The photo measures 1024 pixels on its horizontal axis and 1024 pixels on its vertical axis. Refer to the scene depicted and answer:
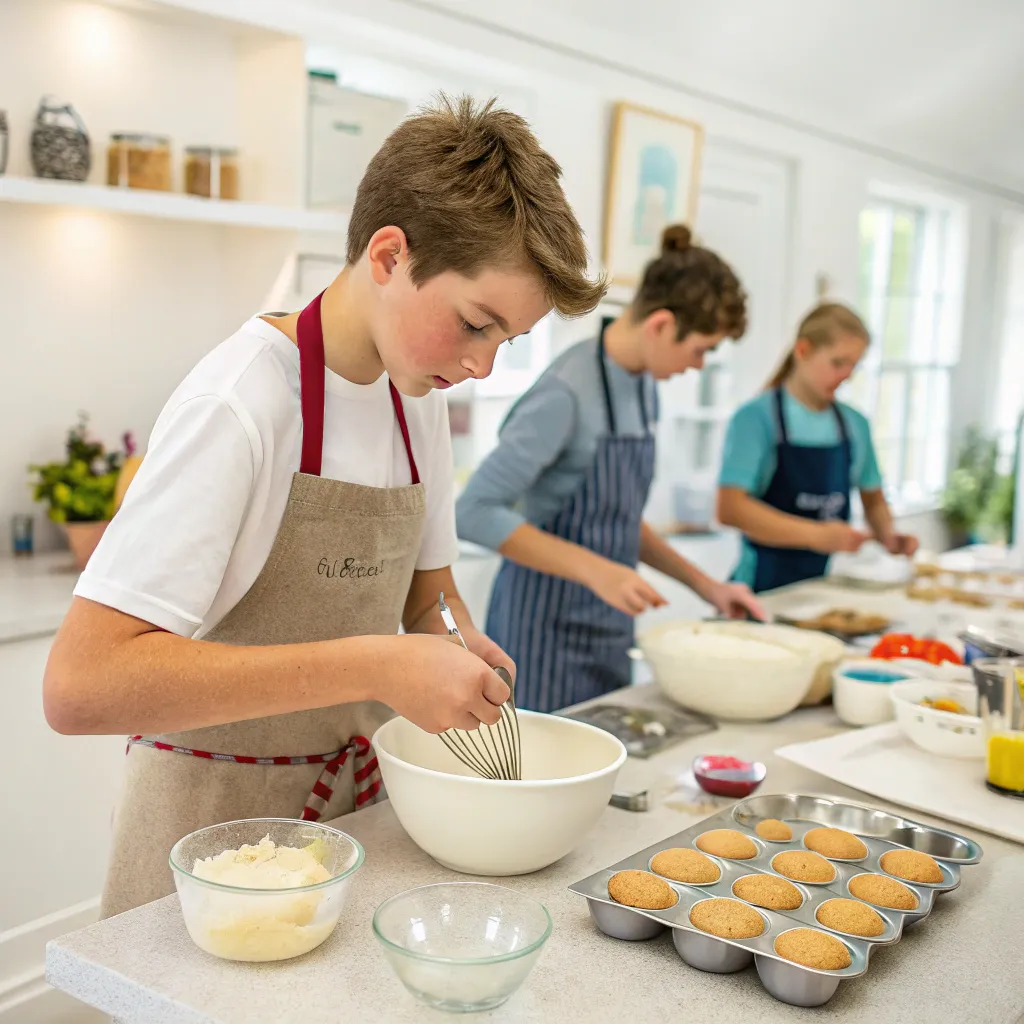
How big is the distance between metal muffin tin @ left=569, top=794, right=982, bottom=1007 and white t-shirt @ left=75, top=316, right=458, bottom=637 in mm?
496

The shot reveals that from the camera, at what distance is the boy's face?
116 cm

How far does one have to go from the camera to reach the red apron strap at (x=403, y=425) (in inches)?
55.8

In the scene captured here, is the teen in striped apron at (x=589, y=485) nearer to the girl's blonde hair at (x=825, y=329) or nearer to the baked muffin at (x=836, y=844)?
the girl's blonde hair at (x=825, y=329)

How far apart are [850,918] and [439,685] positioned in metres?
0.45

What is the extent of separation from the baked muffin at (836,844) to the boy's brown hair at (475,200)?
2.15 ft

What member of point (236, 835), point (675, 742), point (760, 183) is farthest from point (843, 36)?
point (236, 835)

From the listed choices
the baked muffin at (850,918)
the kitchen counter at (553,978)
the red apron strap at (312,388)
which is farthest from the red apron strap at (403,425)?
the baked muffin at (850,918)

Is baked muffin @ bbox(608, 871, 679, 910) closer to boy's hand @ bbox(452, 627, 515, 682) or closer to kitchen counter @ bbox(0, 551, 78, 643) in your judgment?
boy's hand @ bbox(452, 627, 515, 682)

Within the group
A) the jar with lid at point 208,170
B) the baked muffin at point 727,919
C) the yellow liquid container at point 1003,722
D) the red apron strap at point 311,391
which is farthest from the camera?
the jar with lid at point 208,170

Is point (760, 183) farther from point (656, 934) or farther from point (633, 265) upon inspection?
point (656, 934)

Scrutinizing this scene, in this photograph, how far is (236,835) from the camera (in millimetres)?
1112

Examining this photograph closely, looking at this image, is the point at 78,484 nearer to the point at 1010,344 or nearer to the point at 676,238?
the point at 676,238

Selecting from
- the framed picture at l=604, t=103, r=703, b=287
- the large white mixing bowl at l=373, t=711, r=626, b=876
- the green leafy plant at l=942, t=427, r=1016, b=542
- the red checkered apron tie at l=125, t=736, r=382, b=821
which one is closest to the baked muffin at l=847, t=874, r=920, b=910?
the large white mixing bowl at l=373, t=711, r=626, b=876

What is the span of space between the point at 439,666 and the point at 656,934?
338mm
